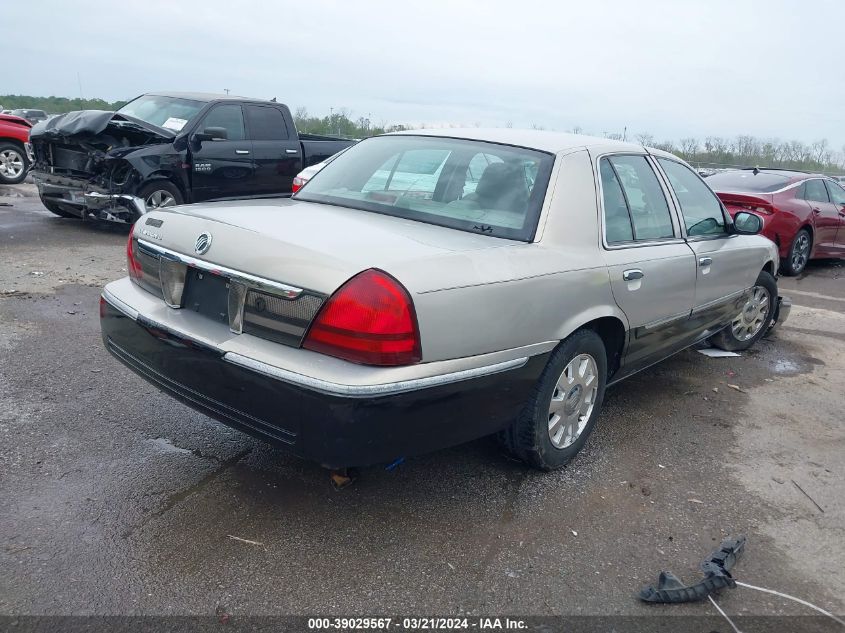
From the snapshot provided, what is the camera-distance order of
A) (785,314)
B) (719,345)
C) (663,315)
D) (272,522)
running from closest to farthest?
(272,522), (663,315), (719,345), (785,314)

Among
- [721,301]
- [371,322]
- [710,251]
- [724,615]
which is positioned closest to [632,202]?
[710,251]

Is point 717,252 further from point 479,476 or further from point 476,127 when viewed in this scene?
point 479,476

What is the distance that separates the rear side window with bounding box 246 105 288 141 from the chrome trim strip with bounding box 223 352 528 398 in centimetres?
797

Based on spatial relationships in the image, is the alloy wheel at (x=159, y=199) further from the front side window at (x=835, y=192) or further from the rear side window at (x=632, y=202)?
the front side window at (x=835, y=192)

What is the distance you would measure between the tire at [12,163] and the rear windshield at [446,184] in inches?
424

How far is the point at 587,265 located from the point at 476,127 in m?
1.35

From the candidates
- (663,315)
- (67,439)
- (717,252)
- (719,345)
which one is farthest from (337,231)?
(719,345)

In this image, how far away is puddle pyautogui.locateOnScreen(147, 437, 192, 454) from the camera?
3.58m

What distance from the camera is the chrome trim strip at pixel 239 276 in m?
2.69

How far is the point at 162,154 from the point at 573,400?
7013 millimetres

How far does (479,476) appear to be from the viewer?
3.54 m

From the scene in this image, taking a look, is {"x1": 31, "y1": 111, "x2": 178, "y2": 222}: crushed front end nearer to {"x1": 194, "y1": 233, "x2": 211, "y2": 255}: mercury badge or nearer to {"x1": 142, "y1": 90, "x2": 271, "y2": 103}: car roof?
{"x1": 142, "y1": 90, "x2": 271, "y2": 103}: car roof

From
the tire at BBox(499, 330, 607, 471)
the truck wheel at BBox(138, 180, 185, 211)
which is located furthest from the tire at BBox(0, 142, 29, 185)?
the tire at BBox(499, 330, 607, 471)

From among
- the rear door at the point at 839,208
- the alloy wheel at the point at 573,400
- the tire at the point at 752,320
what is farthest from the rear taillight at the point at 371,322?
the rear door at the point at 839,208
